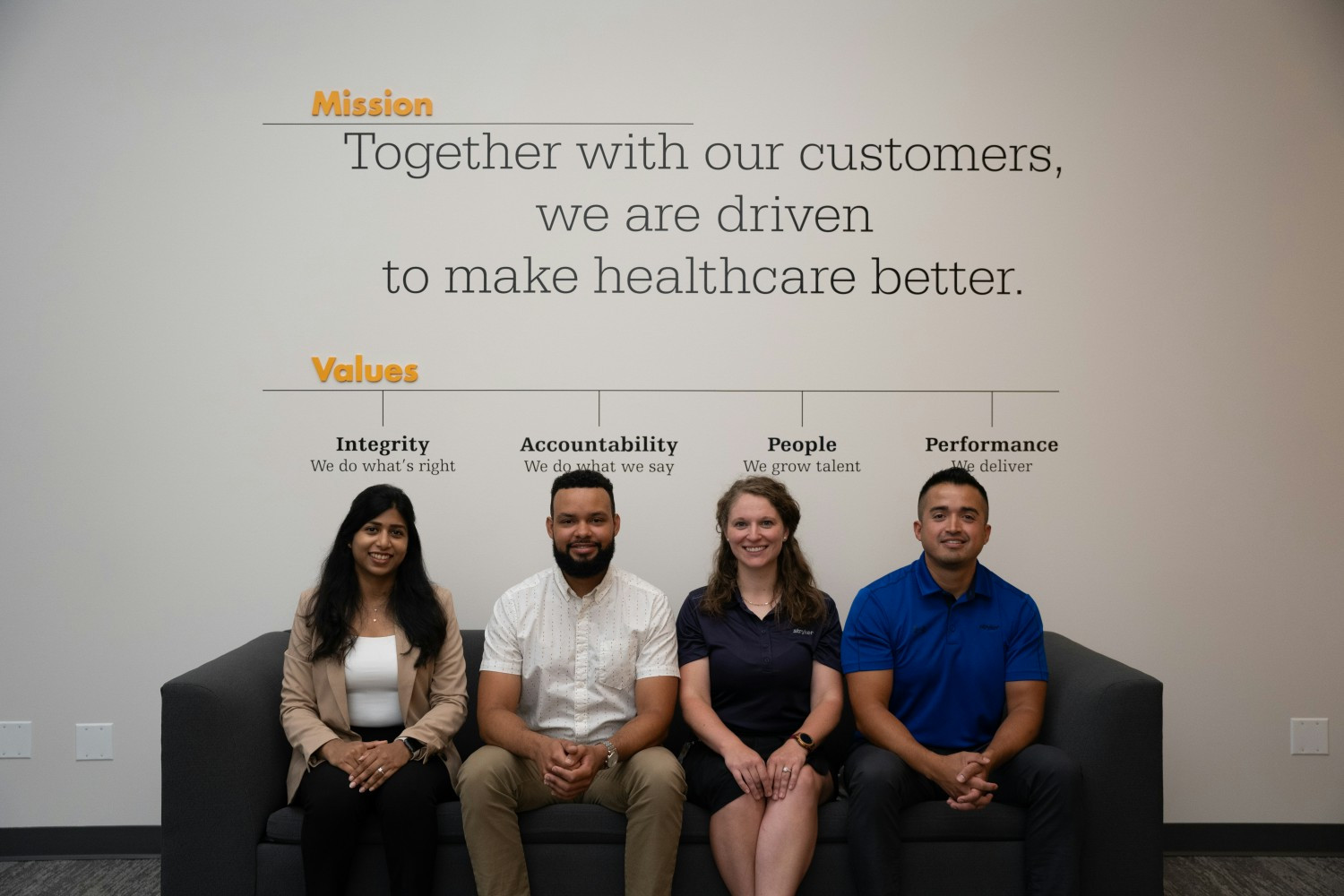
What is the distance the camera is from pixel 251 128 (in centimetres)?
362

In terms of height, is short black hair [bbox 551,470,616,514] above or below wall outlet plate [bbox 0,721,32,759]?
above

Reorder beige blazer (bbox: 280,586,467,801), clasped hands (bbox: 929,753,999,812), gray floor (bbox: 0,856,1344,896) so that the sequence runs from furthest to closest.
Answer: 1. gray floor (bbox: 0,856,1344,896)
2. beige blazer (bbox: 280,586,467,801)
3. clasped hands (bbox: 929,753,999,812)

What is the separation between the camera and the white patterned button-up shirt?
3006 millimetres

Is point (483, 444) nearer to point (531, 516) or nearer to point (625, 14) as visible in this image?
point (531, 516)

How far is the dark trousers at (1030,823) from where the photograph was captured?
8.77 ft

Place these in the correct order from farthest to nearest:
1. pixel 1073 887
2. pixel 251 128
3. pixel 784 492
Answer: pixel 251 128
pixel 784 492
pixel 1073 887

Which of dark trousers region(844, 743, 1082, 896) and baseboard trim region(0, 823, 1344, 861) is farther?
baseboard trim region(0, 823, 1344, 861)

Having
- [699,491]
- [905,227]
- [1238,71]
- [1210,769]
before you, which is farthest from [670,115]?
[1210,769]

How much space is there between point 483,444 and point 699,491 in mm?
804

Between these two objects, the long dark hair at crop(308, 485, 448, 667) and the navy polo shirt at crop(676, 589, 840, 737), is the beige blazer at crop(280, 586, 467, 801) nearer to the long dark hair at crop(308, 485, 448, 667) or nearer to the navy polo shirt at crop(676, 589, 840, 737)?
the long dark hair at crop(308, 485, 448, 667)

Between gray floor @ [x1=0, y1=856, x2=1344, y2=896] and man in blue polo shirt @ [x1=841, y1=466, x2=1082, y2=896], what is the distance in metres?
A: 0.97

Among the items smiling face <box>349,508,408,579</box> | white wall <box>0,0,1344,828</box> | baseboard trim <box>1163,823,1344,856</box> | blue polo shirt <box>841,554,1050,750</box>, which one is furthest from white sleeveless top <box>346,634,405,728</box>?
baseboard trim <box>1163,823,1344,856</box>

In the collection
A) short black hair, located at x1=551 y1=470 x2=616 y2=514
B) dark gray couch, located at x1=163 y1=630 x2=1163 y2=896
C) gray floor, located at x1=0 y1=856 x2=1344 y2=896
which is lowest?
gray floor, located at x1=0 y1=856 x2=1344 y2=896

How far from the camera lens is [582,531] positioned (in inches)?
117
